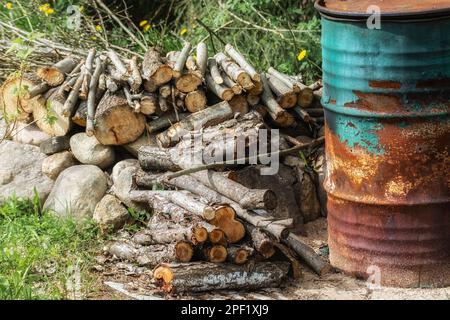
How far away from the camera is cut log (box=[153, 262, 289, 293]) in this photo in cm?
582

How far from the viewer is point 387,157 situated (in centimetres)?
585

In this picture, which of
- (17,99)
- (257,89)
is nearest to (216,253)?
(257,89)

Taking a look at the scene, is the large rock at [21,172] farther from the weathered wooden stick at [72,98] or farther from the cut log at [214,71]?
the cut log at [214,71]

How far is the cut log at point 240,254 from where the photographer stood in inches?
232

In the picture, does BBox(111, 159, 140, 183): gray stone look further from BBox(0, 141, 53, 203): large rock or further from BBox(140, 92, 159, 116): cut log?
BBox(0, 141, 53, 203): large rock

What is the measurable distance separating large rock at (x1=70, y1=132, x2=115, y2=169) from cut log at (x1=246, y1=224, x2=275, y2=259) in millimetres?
1902

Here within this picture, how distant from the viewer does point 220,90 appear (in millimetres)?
7133

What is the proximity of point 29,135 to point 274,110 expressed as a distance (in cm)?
216

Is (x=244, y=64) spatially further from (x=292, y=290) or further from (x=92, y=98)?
(x=292, y=290)

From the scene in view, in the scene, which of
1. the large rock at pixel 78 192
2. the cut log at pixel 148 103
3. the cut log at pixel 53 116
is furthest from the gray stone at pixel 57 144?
the cut log at pixel 148 103

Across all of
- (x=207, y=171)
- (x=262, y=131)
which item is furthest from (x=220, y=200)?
(x=262, y=131)

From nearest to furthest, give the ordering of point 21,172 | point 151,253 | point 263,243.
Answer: point 263,243 → point 151,253 → point 21,172

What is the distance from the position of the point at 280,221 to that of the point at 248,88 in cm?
142

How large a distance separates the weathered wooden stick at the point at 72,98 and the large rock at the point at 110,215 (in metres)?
0.79
